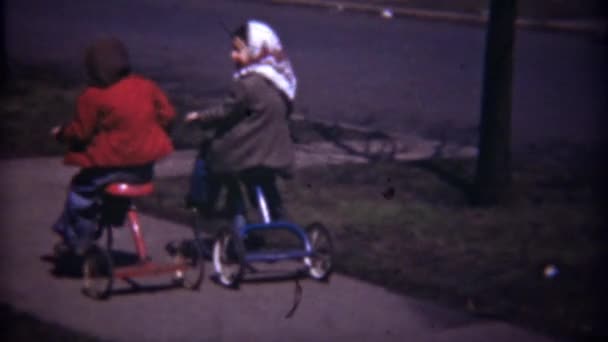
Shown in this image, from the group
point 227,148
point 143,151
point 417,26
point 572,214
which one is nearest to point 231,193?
point 227,148

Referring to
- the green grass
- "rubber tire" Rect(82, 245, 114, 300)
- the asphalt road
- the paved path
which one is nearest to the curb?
the asphalt road

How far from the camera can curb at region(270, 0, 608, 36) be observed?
22516mm

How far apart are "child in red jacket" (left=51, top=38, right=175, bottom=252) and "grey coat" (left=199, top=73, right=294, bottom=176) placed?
434 millimetres

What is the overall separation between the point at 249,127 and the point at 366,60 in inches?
438

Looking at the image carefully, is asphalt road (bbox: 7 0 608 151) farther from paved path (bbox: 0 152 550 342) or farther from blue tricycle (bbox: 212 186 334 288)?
paved path (bbox: 0 152 550 342)

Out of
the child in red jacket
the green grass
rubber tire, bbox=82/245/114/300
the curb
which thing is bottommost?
the curb

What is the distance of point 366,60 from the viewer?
17016 mm

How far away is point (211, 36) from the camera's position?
19188mm

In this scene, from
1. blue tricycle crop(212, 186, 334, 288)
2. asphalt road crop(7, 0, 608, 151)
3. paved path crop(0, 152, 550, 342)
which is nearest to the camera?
paved path crop(0, 152, 550, 342)

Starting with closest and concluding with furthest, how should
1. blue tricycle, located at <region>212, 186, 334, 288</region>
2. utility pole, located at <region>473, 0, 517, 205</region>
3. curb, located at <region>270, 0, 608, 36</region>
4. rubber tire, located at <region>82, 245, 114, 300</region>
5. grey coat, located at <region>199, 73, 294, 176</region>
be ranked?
rubber tire, located at <region>82, 245, 114, 300</region>, blue tricycle, located at <region>212, 186, 334, 288</region>, grey coat, located at <region>199, 73, 294, 176</region>, utility pole, located at <region>473, 0, 517, 205</region>, curb, located at <region>270, 0, 608, 36</region>

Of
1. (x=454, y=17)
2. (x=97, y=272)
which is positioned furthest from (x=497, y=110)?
(x=454, y=17)

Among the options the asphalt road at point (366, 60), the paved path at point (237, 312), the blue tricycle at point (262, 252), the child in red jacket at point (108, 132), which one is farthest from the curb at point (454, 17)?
the child in red jacket at point (108, 132)

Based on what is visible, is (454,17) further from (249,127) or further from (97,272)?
(97,272)

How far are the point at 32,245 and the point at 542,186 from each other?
459 cm
